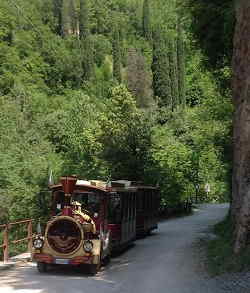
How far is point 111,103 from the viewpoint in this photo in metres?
44.2

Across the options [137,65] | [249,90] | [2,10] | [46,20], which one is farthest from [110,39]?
[249,90]

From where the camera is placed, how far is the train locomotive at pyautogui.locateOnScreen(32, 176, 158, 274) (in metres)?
13.9

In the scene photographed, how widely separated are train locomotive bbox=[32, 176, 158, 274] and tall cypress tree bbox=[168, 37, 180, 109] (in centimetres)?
7410

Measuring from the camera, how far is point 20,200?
2830cm

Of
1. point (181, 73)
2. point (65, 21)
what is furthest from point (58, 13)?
point (181, 73)

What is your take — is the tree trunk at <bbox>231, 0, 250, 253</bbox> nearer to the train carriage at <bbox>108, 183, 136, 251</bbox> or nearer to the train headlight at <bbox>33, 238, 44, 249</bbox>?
the train carriage at <bbox>108, 183, 136, 251</bbox>

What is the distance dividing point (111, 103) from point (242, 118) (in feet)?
94.3

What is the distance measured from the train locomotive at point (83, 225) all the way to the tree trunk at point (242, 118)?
3688 millimetres

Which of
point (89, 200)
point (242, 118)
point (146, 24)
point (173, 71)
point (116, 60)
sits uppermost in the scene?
point (146, 24)

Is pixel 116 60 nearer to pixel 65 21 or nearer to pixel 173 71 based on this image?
pixel 65 21

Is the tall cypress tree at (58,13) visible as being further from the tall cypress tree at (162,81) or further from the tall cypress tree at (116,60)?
the tall cypress tree at (162,81)

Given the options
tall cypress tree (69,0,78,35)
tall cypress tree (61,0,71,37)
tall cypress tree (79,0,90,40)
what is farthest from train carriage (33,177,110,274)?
tall cypress tree (69,0,78,35)

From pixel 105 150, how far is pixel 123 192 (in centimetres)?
1750

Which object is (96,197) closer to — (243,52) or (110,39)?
(243,52)
